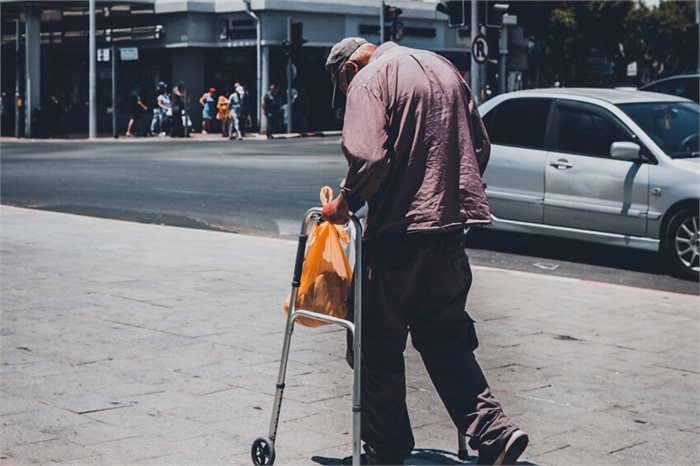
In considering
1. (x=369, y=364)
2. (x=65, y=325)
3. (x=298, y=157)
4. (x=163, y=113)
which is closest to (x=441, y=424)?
(x=369, y=364)

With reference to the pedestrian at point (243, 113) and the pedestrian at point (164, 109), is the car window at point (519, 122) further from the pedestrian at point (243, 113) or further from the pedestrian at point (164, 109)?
the pedestrian at point (164, 109)

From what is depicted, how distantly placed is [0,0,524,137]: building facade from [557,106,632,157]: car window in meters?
32.6

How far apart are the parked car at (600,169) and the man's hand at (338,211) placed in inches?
269

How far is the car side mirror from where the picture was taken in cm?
1083

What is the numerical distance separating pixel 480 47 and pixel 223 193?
5645mm

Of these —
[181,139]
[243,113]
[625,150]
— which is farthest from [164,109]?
[625,150]

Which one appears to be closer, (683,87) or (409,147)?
(409,147)

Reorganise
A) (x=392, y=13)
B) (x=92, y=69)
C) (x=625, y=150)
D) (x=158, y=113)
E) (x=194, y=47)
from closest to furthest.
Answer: (x=625, y=150) < (x=92, y=69) < (x=392, y=13) < (x=158, y=113) < (x=194, y=47)

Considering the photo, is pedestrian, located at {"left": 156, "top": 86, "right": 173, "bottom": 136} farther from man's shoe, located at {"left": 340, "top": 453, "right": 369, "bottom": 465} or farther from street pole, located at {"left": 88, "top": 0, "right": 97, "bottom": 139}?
man's shoe, located at {"left": 340, "top": 453, "right": 369, "bottom": 465}

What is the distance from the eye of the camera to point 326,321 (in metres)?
4.62

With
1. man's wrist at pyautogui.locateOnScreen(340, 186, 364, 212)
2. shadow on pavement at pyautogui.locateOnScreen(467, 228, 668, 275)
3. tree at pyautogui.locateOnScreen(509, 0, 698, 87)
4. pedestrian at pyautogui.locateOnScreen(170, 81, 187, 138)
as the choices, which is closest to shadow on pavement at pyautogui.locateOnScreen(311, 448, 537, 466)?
man's wrist at pyautogui.locateOnScreen(340, 186, 364, 212)

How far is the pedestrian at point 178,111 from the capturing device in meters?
41.9

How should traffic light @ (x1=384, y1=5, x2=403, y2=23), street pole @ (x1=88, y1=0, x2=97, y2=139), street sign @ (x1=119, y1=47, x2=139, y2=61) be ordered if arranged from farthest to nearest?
street sign @ (x1=119, y1=47, x2=139, y2=61), traffic light @ (x1=384, y1=5, x2=403, y2=23), street pole @ (x1=88, y1=0, x2=97, y2=139)

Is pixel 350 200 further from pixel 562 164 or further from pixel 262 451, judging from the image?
pixel 562 164
